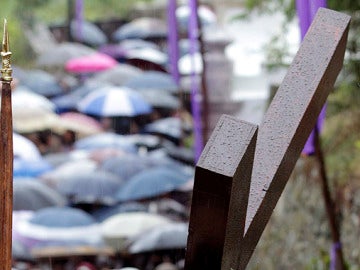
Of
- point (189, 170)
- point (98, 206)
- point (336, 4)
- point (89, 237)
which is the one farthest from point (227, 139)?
point (189, 170)

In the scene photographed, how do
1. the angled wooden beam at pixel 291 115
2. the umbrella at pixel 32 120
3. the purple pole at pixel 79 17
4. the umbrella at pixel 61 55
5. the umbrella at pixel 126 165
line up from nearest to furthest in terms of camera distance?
1. the angled wooden beam at pixel 291 115
2. the umbrella at pixel 126 165
3. the umbrella at pixel 32 120
4. the umbrella at pixel 61 55
5. the purple pole at pixel 79 17

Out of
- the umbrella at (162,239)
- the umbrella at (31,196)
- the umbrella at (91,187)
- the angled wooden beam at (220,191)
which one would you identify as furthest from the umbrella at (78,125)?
the angled wooden beam at (220,191)

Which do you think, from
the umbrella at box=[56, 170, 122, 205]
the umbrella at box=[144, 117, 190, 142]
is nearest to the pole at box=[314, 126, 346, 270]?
the umbrella at box=[56, 170, 122, 205]

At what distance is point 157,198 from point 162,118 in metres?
6.12

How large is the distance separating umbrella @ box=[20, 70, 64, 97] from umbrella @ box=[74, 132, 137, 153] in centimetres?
403

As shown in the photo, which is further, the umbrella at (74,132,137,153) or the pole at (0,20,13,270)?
the umbrella at (74,132,137,153)

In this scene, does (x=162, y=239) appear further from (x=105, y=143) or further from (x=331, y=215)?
(x=105, y=143)

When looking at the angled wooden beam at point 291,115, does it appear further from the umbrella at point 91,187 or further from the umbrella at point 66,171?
the umbrella at point 66,171

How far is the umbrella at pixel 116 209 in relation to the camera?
11398 mm

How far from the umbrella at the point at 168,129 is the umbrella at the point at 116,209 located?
4.48m

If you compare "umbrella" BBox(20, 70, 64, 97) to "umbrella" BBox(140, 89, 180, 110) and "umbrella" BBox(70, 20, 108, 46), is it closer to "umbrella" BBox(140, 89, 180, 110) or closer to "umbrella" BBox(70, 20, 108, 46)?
"umbrella" BBox(140, 89, 180, 110)

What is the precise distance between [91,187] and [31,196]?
1.01m

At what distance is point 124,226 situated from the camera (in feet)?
34.3

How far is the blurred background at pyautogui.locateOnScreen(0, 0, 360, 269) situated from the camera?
991cm
